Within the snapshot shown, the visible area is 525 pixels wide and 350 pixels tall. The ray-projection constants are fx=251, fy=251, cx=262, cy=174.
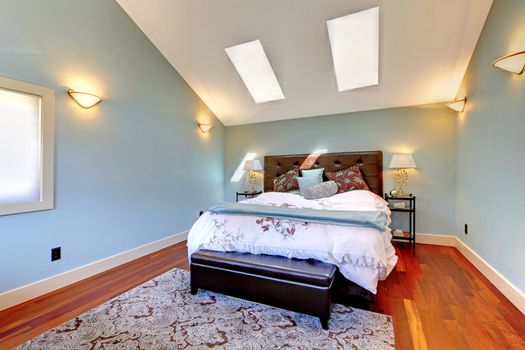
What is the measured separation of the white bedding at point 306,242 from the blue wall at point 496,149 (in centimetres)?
100

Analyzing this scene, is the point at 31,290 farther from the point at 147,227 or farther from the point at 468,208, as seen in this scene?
the point at 468,208

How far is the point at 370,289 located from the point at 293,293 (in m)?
0.56

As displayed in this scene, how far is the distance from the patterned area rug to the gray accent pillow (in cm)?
158

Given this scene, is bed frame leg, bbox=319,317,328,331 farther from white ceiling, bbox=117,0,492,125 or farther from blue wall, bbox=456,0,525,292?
white ceiling, bbox=117,0,492,125

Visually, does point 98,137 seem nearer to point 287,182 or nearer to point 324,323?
point 287,182

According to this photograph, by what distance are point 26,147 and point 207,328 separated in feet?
6.81

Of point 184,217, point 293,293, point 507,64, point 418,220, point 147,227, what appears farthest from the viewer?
point 184,217

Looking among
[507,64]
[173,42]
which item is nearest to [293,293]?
[507,64]

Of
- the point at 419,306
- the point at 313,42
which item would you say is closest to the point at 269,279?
the point at 419,306

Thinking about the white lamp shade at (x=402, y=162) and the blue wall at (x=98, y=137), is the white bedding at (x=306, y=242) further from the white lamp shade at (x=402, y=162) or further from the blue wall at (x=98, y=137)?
the white lamp shade at (x=402, y=162)

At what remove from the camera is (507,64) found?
190 cm

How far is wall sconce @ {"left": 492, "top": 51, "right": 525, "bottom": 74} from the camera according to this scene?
5.97 ft

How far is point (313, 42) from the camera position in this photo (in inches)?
118

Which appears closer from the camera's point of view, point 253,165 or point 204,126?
point 204,126
